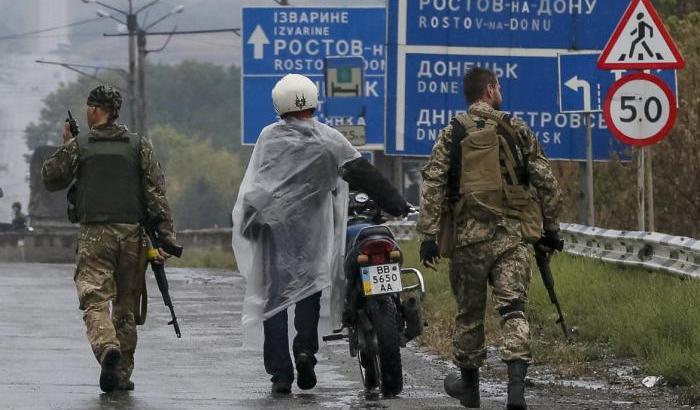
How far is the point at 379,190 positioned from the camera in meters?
10.7

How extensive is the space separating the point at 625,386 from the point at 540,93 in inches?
434

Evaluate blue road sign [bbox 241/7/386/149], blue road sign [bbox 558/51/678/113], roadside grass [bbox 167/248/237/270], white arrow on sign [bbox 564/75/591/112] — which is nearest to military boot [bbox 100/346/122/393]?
blue road sign [bbox 558/51/678/113]

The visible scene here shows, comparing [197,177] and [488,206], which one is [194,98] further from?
[488,206]

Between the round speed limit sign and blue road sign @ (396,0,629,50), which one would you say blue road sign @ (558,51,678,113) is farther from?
the round speed limit sign

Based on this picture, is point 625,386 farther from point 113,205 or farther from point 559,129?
point 559,129

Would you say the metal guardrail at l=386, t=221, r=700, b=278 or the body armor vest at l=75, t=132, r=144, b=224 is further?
the metal guardrail at l=386, t=221, r=700, b=278

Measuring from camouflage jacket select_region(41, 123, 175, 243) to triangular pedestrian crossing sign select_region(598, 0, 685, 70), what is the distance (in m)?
5.21

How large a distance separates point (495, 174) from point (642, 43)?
5632 mm

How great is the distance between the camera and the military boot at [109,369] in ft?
33.6

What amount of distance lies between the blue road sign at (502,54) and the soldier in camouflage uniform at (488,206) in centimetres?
1147

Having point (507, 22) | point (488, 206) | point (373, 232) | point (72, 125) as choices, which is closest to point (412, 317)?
point (373, 232)

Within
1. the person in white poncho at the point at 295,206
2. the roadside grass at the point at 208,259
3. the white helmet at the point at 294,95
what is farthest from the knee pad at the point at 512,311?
the roadside grass at the point at 208,259

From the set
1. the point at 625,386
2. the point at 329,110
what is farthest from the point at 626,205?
the point at 625,386

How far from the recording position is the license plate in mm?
10312
